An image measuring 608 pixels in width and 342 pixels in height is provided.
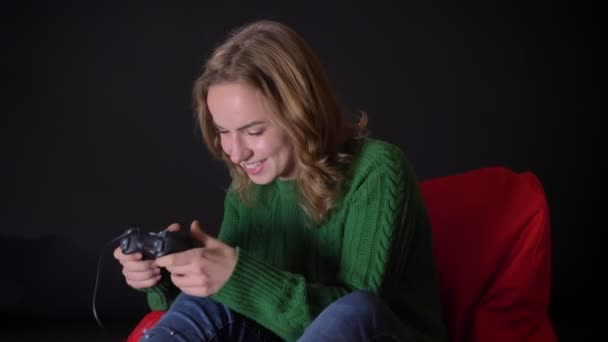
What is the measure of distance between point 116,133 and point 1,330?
831 mm

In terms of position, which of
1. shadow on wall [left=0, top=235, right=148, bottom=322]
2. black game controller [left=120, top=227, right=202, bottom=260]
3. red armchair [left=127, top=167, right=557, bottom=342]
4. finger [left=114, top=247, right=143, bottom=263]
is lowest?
shadow on wall [left=0, top=235, right=148, bottom=322]

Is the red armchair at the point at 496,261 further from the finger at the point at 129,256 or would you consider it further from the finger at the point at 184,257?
the finger at the point at 184,257

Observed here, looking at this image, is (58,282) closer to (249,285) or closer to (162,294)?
(162,294)

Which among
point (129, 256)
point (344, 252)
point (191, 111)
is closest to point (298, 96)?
point (344, 252)

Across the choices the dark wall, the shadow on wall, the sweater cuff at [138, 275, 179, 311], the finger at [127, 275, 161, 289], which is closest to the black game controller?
the finger at [127, 275, 161, 289]

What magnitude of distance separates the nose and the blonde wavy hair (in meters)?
0.08

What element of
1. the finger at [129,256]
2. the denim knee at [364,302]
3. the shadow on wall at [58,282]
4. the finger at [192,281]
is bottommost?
the shadow on wall at [58,282]

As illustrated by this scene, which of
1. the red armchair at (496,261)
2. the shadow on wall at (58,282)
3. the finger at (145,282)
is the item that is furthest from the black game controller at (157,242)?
the shadow on wall at (58,282)

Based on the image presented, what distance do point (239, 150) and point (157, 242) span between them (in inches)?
9.8

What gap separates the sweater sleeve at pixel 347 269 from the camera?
1.28 meters

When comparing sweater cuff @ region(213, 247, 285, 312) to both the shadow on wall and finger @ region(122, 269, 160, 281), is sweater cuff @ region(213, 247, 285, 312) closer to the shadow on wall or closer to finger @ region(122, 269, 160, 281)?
finger @ region(122, 269, 160, 281)

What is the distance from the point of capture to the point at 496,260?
1722 mm

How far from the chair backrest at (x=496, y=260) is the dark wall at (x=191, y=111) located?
1.73ft

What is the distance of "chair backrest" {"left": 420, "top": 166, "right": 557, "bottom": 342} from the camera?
1682mm
